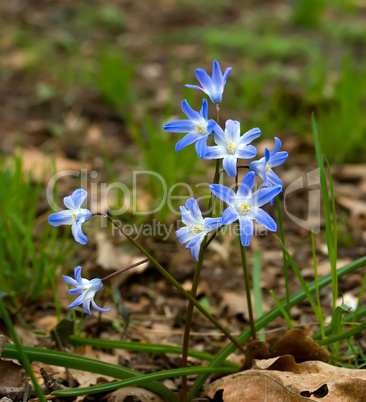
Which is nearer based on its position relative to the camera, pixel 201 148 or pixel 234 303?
pixel 201 148

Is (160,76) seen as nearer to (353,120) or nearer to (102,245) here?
(353,120)

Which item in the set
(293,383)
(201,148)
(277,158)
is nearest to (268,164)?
(277,158)

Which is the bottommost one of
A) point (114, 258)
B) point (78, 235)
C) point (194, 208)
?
point (114, 258)

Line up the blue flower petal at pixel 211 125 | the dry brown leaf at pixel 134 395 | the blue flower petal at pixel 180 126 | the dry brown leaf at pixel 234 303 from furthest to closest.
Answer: the dry brown leaf at pixel 234 303
the dry brown leaf at pixel 134 395
the blue flower petal at pixel 180 126
the blue flower petal at pixel 211 125

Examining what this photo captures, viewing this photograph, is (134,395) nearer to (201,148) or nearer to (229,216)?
(229,216)

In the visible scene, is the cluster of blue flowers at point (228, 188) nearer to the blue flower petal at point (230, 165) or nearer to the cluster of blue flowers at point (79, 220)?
the blue flower petal at point (230, 165)

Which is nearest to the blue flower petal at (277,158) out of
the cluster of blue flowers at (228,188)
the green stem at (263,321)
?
the cluster of blue flowers at (228,188)

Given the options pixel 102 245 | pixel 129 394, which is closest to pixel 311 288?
pixel 129 394
